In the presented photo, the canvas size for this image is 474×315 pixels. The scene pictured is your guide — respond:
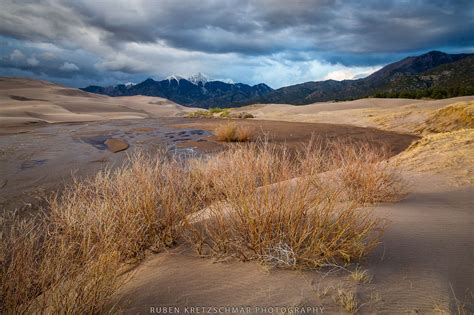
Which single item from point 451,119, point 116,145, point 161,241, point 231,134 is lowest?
point 116,145

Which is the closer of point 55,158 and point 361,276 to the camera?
point 361,276

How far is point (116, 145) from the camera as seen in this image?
14125mm

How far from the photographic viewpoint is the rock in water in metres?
13.0

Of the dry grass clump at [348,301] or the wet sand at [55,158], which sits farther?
the wet sand at [55,158]

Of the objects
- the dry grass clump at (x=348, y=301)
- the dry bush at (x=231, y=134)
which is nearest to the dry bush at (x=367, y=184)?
the dry grass clump at (x=348, y=301)

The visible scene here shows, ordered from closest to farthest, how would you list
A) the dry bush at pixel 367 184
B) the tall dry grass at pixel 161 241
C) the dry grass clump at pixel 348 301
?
the tall dry grass at pixel 161 241
the dry grass clump at pixel 348 301
the dry bush at pixel 367 184

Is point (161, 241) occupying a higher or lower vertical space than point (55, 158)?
higher

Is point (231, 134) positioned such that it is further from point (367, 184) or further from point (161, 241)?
point (161, 241)

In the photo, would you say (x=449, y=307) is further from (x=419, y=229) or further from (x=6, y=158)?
(x=6, y=158)

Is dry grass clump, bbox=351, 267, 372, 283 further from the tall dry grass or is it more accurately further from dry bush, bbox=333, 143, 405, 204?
dry bush, bbox=333, 143, 405, 204

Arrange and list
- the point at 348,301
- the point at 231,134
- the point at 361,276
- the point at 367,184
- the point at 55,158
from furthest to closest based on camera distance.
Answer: the point at 231,134, the point at 55,158, the point at 367,184, the point at 361,276, the point at 348,301

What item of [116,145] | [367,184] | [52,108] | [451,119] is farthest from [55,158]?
[52,108]

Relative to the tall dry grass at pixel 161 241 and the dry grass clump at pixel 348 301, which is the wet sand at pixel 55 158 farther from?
the dry grass clump at pixel 348 301

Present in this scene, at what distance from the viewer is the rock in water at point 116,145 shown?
13005 mm
